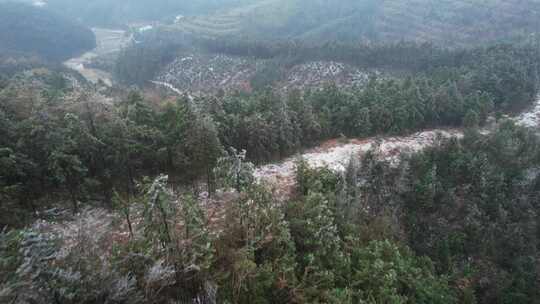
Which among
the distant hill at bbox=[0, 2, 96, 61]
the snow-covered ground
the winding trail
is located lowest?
the winding trail

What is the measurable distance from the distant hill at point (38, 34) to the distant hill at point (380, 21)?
3136cm

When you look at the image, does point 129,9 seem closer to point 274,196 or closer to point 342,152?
point 342,152

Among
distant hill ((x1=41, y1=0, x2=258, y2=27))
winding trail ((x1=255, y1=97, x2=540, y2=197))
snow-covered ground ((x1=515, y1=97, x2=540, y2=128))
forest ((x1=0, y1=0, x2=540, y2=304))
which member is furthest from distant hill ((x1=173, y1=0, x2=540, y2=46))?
winding trail ((x1=255, y1=97, x2=540, y2=197))

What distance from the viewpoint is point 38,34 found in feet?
302

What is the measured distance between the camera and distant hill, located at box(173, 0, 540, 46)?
7594cm

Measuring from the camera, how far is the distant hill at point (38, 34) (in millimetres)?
88188

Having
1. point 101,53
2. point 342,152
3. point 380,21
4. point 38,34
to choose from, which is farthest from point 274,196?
point 38,34

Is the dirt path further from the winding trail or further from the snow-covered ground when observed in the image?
the snow-covered ground

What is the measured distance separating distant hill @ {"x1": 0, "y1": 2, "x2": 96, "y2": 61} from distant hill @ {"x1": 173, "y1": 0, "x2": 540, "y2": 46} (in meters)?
31.4

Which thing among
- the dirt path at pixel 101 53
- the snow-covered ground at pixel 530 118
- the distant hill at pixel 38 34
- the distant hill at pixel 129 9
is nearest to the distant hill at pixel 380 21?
the dirt path at pixel 101 53

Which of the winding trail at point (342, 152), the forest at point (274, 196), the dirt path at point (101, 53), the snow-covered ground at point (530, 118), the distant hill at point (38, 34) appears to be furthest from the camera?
the distant hill at point (38, 34)

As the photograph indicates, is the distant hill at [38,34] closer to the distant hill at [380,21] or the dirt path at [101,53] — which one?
the dirt path at [101,53]

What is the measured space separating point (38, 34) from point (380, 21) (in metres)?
95.2

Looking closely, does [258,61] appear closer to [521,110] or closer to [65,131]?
[521,110]
